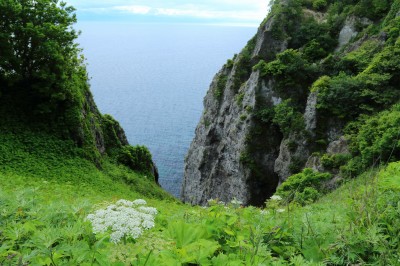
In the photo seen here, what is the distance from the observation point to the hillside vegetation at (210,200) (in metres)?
4.88

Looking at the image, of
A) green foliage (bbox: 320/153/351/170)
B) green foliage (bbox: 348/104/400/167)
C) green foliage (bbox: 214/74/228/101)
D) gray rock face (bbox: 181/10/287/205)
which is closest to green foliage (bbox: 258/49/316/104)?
gray rock face (bbox: 181/10/287/205)

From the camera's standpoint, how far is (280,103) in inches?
1590

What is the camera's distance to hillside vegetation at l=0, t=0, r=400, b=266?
16.0 feet

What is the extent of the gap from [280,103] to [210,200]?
34.3 metres

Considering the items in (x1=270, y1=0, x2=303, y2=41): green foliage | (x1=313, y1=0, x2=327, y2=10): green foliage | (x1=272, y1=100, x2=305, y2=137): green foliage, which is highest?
(x1=313, y1=0, x2=327, y2=10): green foliage

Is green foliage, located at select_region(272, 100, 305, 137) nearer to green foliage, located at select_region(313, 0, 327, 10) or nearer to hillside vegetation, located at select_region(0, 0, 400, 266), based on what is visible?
hillside vegetation, located at select_region(0, 0, 400, 266)

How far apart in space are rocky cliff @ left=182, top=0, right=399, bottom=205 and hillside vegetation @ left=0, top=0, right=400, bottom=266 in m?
0.25

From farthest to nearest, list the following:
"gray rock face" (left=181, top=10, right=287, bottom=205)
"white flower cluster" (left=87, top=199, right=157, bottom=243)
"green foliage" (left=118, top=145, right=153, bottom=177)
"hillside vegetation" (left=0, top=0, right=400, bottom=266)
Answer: "gray rock face" (left=181, top=10, right=287, bottom=205), "green foliage" (left=118, top=145, right=153, bottom=177), "hillside vegetation" (left=0, top=0, right=400, bottom=266), "white flower cluster" (left=87, top=199, right=157, bottom=243)

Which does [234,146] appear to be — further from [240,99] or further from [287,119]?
[287,119]

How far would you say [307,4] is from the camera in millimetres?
52625

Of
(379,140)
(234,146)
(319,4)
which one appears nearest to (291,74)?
(234,146)

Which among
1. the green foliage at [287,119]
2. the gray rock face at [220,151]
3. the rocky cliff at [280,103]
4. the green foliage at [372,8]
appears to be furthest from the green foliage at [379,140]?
the green foliage at [372,8]

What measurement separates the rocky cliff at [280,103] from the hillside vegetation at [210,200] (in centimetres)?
25

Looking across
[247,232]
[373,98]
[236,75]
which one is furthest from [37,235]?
[236,75]
